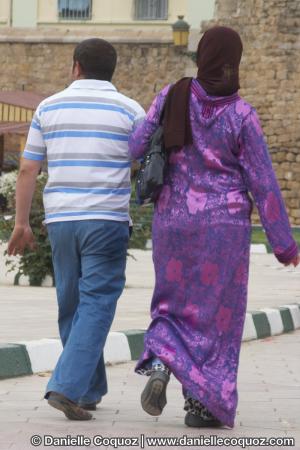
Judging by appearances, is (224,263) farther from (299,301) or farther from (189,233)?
(299,301)

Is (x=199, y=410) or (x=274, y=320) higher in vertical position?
(x=199, y=410)

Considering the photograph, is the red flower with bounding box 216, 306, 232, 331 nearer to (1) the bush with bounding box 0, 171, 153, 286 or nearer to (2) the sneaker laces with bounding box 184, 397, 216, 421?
(2) the sneaker laces with bounding box 184, 397, 216, 421

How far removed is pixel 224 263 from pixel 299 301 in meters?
6.95

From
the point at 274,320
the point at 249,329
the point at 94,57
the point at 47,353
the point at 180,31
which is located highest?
the point at 94,57

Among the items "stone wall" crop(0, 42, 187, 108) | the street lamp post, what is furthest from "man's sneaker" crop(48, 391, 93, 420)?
"stone wall" crop(0, 42, 187, 108)

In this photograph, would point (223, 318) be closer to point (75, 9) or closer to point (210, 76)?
point (210, 76)

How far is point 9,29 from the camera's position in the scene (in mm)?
42625

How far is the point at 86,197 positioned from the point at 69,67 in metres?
34.7

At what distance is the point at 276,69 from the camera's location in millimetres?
39125

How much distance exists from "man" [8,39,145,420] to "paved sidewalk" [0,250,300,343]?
95.7 inches

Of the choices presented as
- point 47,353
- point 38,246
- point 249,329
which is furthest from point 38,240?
point 47,353

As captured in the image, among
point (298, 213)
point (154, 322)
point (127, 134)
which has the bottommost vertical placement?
point (298, 213)

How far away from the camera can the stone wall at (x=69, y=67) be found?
41156mm

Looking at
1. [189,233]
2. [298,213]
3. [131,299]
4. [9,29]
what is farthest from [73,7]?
[189,233]
